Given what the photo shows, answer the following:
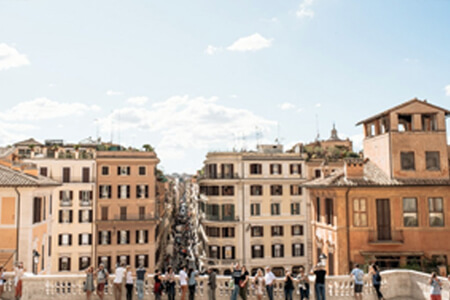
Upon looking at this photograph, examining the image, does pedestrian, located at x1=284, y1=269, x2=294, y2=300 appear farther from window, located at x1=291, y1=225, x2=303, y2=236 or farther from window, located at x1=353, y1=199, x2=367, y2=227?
window, located at x1=291, y1=225, x2=303, y2=236

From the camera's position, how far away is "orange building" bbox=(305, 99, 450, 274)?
24.9 metres

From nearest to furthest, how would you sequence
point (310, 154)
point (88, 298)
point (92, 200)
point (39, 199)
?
point (88, 298)
point (39, 199)
point (92, 200)
point (310, 154)

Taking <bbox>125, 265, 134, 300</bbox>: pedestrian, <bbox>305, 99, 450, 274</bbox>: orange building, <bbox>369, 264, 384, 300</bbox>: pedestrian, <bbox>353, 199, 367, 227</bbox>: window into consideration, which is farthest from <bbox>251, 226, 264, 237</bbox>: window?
<bbox>125, 265, 134, 300</bbox>: pedestrian

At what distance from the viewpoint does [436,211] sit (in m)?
25.4

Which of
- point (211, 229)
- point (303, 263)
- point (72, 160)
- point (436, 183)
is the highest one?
point (72, 160)

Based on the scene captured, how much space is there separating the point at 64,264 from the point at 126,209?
390 inches

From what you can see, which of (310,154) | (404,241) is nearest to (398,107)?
(404,241)

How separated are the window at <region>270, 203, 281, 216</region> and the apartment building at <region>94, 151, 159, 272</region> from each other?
15320mm

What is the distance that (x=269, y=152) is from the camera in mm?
58188

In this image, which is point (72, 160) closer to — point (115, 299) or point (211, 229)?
point (211, 229)

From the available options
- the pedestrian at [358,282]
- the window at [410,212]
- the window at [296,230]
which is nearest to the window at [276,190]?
the window at [296,230]

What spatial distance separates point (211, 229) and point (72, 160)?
19.7 metres

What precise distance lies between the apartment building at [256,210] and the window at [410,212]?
95.1 ft

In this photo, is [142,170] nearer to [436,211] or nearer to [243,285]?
[436,211]
